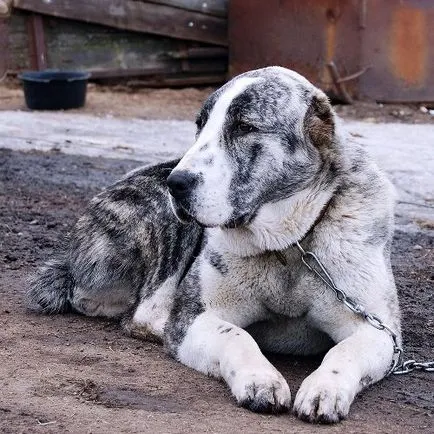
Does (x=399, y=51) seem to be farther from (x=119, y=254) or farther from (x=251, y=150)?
(x=251, y=150)

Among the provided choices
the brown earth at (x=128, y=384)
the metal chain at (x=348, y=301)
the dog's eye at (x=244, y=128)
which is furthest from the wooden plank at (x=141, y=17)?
the metal chain at (x=348, y=301)

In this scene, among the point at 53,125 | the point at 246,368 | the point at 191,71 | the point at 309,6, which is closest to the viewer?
the point at 246,368

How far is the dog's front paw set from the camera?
340cm

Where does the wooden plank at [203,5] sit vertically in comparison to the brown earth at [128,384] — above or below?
above

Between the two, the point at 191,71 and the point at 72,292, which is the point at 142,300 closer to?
the point at 72,292

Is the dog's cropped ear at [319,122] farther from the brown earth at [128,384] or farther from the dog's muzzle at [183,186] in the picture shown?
the brown earth at [128,384]

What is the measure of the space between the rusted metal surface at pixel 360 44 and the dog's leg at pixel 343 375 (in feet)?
23.5

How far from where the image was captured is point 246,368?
3.59 metres

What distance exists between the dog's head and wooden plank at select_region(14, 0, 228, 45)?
8.04m

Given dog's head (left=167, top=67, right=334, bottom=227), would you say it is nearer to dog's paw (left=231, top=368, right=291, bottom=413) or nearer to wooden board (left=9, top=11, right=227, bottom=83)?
dog's paw (left=231, top=368, right=291, bottom=413)

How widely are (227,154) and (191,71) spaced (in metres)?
8.85

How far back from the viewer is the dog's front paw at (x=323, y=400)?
11.2 ft

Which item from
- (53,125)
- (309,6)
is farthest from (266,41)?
(53,125)

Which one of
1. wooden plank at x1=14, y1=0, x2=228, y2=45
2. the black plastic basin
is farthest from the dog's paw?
A: wooden plank at x1=14, y1=0, x2=228, y2=45
